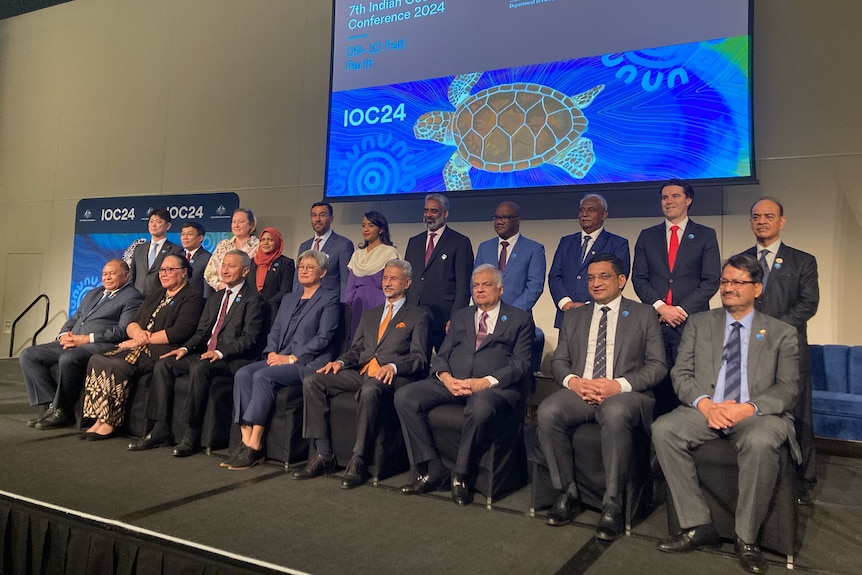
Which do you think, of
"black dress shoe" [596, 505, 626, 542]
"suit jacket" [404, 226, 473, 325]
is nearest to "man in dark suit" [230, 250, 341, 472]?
"suit jacket" [404, 226, 473, 325]

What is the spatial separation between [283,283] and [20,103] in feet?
23.4

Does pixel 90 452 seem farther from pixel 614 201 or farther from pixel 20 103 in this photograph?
pixel 20 103

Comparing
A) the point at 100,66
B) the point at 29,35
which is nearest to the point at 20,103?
the point at 29,35

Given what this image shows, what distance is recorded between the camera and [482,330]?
3.33 meters

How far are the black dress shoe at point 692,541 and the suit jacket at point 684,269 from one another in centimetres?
117

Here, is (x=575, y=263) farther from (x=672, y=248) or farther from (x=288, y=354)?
(x=288, y=354)

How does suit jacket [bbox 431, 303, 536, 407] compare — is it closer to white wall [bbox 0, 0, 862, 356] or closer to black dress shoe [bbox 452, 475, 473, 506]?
black dress shoe [bbox 452, 475, 473, 506]

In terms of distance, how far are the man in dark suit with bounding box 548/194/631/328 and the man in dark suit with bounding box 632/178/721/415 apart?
24 centimetres

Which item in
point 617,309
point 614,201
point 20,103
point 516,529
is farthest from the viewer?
point 20,103

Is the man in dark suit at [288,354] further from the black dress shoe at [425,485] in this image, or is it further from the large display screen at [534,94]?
the large display screen at [534,94]

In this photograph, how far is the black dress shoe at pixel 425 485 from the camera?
3.05 m

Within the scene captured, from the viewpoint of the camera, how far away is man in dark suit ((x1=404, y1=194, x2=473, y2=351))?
4.06 m

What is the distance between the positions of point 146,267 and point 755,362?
469 cm

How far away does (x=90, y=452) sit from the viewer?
3.67 m
